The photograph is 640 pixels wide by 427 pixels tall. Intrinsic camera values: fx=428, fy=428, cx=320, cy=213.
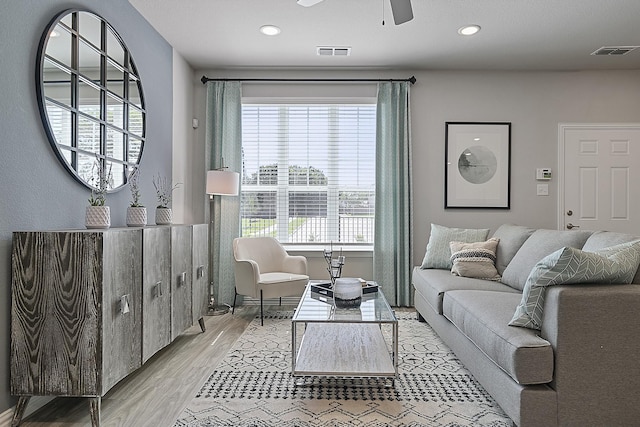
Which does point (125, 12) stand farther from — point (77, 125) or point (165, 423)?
point (165, 423)

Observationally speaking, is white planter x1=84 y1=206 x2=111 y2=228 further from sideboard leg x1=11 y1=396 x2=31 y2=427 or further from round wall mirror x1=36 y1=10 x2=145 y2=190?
sideboard leg x1=11 y1=396 x2=31 y2=427

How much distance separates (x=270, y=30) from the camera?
368 centimetres

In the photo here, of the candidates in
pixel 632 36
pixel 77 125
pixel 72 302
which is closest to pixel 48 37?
pixel 77 125

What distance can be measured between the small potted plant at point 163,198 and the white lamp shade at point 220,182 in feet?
1.13

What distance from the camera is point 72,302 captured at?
6.56 ft

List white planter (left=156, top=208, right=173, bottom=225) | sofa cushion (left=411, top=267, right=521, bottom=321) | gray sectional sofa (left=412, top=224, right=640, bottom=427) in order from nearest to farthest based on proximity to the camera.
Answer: gray sectional sofa (left=412, top=224, right=640, bottom=427) → sofa cushion (left=411, top=267, right=521, bottom=321) → white planter (left=156, top=208, right=173, bottom=225)

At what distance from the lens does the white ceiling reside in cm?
325

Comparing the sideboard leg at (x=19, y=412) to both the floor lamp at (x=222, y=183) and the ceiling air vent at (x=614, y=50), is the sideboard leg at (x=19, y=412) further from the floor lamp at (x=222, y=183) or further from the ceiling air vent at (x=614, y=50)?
the ceiling air vent at (x=614, y=50)

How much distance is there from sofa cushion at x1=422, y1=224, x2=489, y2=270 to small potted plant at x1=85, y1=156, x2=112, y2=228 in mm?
2714

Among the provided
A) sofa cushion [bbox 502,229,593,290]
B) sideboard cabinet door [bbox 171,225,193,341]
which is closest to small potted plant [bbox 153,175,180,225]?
sideboard cabinet door [bbox 171,225,193,341]

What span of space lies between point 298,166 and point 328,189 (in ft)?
1.39

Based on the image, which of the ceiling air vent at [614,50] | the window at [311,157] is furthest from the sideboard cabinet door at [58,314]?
the ceiling air vent at [614,50]

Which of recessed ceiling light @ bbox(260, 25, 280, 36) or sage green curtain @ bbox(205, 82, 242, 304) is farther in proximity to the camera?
sage green curtain @ bbox(205, 82, 242, 304)

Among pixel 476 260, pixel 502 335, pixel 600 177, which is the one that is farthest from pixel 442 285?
pixel 600 177
